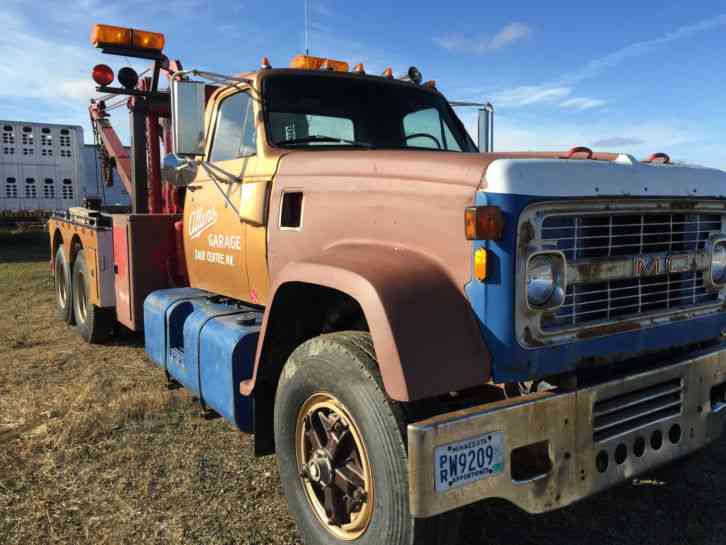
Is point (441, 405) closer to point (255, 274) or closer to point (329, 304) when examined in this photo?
point (329, 304)

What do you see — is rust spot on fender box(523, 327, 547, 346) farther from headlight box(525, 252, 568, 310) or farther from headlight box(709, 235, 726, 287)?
headlight box(709, 235, 726, 287)

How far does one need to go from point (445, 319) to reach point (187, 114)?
79.3 inches

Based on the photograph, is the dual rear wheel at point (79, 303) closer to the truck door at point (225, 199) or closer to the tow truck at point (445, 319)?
the truck door at point (225, 199)

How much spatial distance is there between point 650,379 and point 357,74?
2629 mm

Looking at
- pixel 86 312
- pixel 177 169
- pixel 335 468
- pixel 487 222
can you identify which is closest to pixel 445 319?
pixel 487 222

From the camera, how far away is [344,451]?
2580mm

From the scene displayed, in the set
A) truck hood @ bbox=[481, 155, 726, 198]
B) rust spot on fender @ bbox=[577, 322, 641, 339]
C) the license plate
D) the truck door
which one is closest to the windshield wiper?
the truck door

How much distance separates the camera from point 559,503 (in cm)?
229

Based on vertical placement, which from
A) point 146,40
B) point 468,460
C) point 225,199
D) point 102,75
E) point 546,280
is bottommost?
point 468,460

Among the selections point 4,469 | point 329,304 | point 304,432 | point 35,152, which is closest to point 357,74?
point 329,304

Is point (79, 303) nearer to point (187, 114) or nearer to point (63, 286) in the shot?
point (63, 286)

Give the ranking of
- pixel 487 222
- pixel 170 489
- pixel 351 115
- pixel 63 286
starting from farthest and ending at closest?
pixel 63 286
pixel 351 115
pixel 170 489
pixel 487 222

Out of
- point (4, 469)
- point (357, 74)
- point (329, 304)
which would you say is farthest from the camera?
point (357, 74)

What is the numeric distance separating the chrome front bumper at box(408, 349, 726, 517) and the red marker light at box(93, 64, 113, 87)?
17.2 feet
